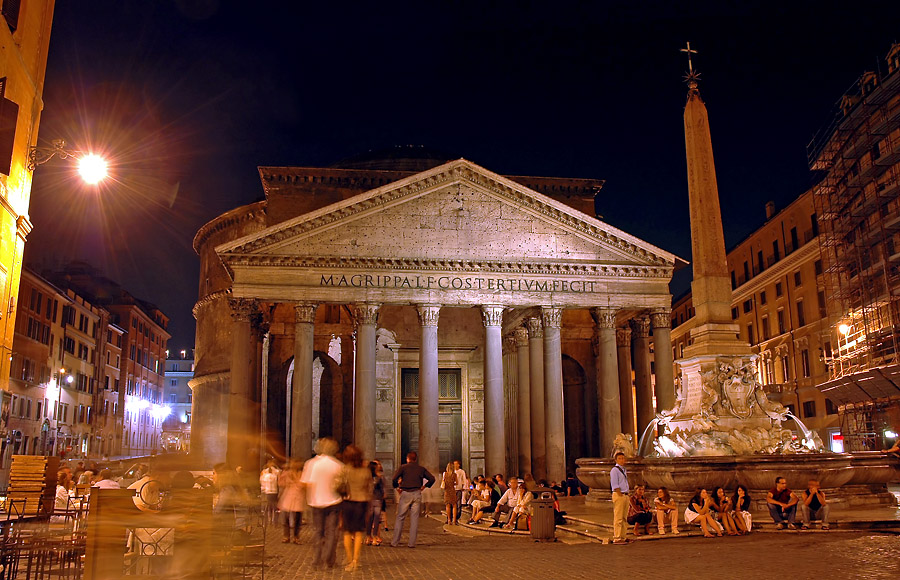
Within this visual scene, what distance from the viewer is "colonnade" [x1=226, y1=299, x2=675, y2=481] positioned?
24.4 metres

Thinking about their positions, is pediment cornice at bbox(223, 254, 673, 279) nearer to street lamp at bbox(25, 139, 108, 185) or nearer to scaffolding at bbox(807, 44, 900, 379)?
scaffolding at bbox(807, 44, 900, 379)

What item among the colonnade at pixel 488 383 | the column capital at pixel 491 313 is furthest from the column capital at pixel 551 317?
the column capital at pixel 491 313

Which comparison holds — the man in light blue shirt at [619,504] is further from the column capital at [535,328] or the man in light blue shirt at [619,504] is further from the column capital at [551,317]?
the column capital at [535,328]

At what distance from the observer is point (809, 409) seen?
37469 mm

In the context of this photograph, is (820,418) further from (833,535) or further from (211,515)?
(211,515)

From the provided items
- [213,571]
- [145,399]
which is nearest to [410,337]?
[213,571]

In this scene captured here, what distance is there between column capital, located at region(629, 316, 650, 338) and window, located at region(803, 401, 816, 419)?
13642mm

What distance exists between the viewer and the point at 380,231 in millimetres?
25703

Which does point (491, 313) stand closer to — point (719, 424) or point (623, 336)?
point (623, 336)

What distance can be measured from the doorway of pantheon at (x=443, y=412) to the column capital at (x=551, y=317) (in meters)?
8.24

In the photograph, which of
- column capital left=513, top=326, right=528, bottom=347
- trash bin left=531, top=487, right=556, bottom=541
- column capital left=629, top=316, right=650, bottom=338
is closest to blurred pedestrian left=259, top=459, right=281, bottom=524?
trash bin left=531, top=487, right=556, bottom=541

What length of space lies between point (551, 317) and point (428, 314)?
13.9ft

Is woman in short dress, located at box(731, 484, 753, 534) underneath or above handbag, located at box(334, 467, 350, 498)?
underneath

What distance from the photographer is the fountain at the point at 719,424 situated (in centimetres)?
1227
